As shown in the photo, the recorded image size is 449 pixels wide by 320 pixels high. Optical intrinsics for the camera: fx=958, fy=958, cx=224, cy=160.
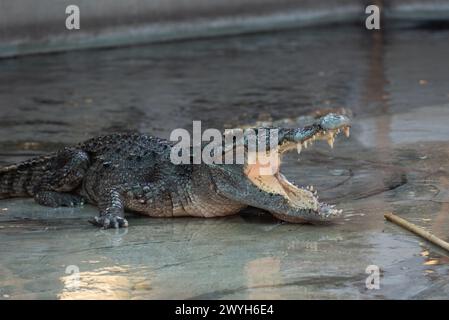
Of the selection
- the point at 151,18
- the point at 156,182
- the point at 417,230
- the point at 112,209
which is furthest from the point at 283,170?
the point at 151,18

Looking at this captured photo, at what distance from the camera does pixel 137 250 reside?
17.3 feet

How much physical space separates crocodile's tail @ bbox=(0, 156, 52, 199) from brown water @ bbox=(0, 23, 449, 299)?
0.09 metres

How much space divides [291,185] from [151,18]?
455 inches

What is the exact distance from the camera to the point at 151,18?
16922 mm

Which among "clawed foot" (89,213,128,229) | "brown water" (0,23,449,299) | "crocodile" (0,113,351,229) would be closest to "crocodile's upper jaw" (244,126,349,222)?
"crocodile" (0,113,351,229)

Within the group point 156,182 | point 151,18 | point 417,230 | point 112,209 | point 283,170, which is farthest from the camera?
point 151,18

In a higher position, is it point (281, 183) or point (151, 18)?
point (151, 18)

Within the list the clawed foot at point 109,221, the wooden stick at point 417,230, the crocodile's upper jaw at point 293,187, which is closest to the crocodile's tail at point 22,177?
the clawed foot at point 109,221

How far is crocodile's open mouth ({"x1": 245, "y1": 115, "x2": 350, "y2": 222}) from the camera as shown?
5.62 metres

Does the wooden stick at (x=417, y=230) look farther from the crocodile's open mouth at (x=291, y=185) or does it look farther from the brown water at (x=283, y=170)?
the crocodile's open mouth at (x=291, y=185)

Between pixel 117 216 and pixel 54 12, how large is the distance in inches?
404

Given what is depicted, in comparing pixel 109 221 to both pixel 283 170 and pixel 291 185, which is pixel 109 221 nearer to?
pixel 291 185

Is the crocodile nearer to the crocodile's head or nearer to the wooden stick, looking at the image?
the crocodile's head
